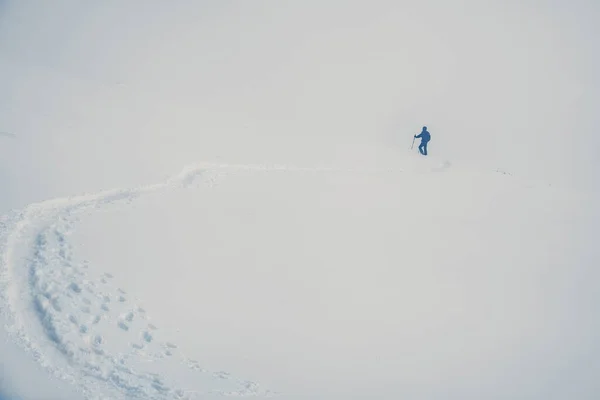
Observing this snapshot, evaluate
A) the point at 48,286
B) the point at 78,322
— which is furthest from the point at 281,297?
the point at 48,286

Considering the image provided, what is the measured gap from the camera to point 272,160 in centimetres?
1024

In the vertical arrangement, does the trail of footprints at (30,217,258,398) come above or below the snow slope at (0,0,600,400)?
below

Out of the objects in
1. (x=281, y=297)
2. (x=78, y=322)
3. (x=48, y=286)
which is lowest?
(x=78, y=322)

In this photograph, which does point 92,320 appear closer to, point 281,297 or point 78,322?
point 78,322

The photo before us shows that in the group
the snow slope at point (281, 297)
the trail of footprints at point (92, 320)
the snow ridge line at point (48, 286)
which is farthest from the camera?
the snow slope at point (281, 297)

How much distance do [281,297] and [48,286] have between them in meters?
2.72

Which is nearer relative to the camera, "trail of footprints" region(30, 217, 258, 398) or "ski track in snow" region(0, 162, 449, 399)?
"ski track in snow" region(0, 162, 449, 399)

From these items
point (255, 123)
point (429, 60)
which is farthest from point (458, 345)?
point (429, 60)

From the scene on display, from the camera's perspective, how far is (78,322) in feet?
13.5

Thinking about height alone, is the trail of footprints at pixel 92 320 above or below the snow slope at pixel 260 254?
below

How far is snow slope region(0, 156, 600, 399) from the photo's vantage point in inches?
160

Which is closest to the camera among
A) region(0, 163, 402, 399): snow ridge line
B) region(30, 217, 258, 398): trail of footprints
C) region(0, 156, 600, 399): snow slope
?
region(0, 163, 402, 399): snow ridge line

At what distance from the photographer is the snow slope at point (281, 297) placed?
406 centimetres

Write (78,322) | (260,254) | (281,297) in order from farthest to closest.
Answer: (260,254) < (281,297) < (78,322)
